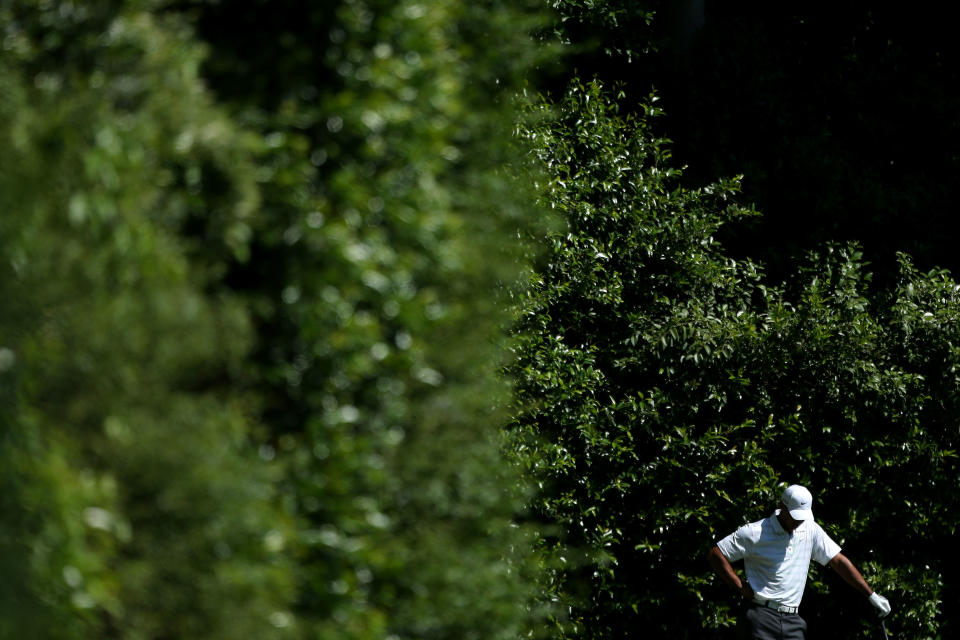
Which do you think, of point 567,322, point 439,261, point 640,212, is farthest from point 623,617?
point 439,261

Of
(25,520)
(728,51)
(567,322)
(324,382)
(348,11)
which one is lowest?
(25,520)

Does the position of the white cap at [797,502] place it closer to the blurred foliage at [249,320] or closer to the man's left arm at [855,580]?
the man's left arm at [855,580]

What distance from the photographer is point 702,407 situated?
7.42 metres

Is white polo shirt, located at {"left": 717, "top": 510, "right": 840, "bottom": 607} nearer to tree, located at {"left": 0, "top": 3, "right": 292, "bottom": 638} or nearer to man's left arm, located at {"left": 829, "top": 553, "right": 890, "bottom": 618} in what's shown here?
man's left arm, located at {"left": 829, "top": 553, "right": 890, "bottom": 618}

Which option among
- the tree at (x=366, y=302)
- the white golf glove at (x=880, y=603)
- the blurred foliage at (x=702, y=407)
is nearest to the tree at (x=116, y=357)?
the tree at (x=366, y=302)

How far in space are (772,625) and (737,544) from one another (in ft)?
A: 1.87

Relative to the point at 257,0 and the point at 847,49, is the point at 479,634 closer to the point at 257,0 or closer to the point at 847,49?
the point at 257,0

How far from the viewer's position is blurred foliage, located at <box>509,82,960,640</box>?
282 inches

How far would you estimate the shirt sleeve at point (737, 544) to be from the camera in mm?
6676

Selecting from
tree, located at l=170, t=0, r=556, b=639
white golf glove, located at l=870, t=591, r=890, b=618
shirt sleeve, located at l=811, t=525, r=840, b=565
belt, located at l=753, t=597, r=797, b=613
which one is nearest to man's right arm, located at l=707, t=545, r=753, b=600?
belt, located at l=753, t=597, r=797, b=613

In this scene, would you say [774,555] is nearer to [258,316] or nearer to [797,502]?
[797,502]

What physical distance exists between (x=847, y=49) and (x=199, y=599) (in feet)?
29.3

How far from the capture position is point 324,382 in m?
2.77

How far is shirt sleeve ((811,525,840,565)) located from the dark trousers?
454mm
